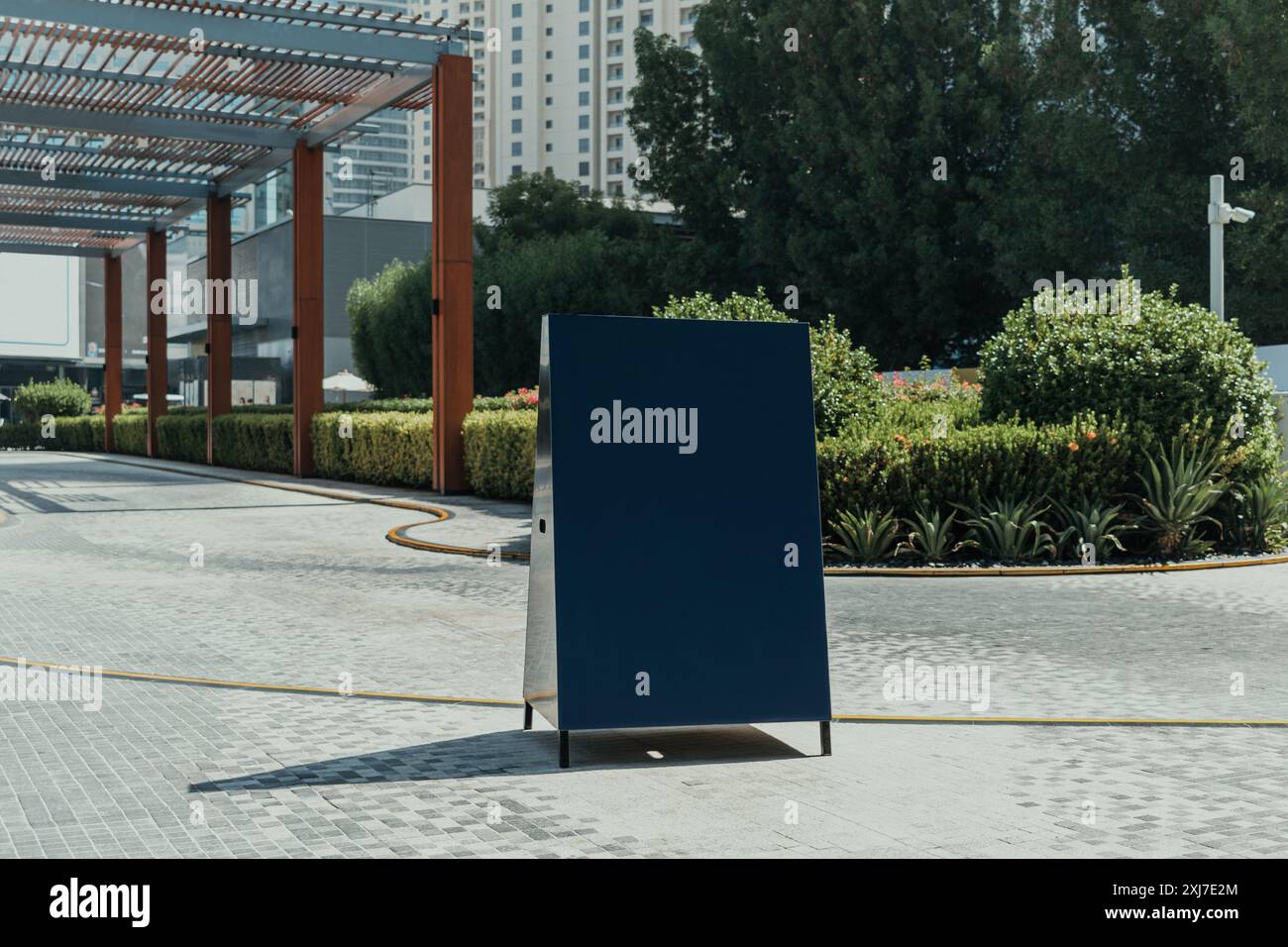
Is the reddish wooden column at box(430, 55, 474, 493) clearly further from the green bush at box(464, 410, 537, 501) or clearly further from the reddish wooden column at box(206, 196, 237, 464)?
the reddish wooden column at box(206, 196, 237, 464)

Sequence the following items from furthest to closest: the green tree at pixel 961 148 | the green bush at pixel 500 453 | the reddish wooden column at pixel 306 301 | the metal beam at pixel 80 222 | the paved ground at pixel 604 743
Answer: the metal beam at pixel 80 222 < the green tree at pixel 961 148 < the reddish wooden column at pixel 306 301 < the green bush at pixel 500 453 < the paved ground at pixel 604 743

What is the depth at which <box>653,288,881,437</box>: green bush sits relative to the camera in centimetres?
1641

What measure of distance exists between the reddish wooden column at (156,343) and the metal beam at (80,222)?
55cm

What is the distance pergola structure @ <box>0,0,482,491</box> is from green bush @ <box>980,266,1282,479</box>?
10.8 m

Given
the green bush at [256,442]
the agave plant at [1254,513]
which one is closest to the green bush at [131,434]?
the green bush at [256,442]

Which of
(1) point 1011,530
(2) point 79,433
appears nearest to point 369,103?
(1) point 1011,530

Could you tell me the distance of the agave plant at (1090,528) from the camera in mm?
14625

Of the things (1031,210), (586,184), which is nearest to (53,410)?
(1031,210)

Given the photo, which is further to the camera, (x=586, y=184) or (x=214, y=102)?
(x=586, y=184)

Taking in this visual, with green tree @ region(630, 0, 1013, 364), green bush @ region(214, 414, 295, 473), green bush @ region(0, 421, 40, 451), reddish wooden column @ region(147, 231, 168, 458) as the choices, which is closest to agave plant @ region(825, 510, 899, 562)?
green bush @ region(214, 414, 295, 473)

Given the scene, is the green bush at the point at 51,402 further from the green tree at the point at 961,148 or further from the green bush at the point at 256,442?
the green tree at the point at 961,148
